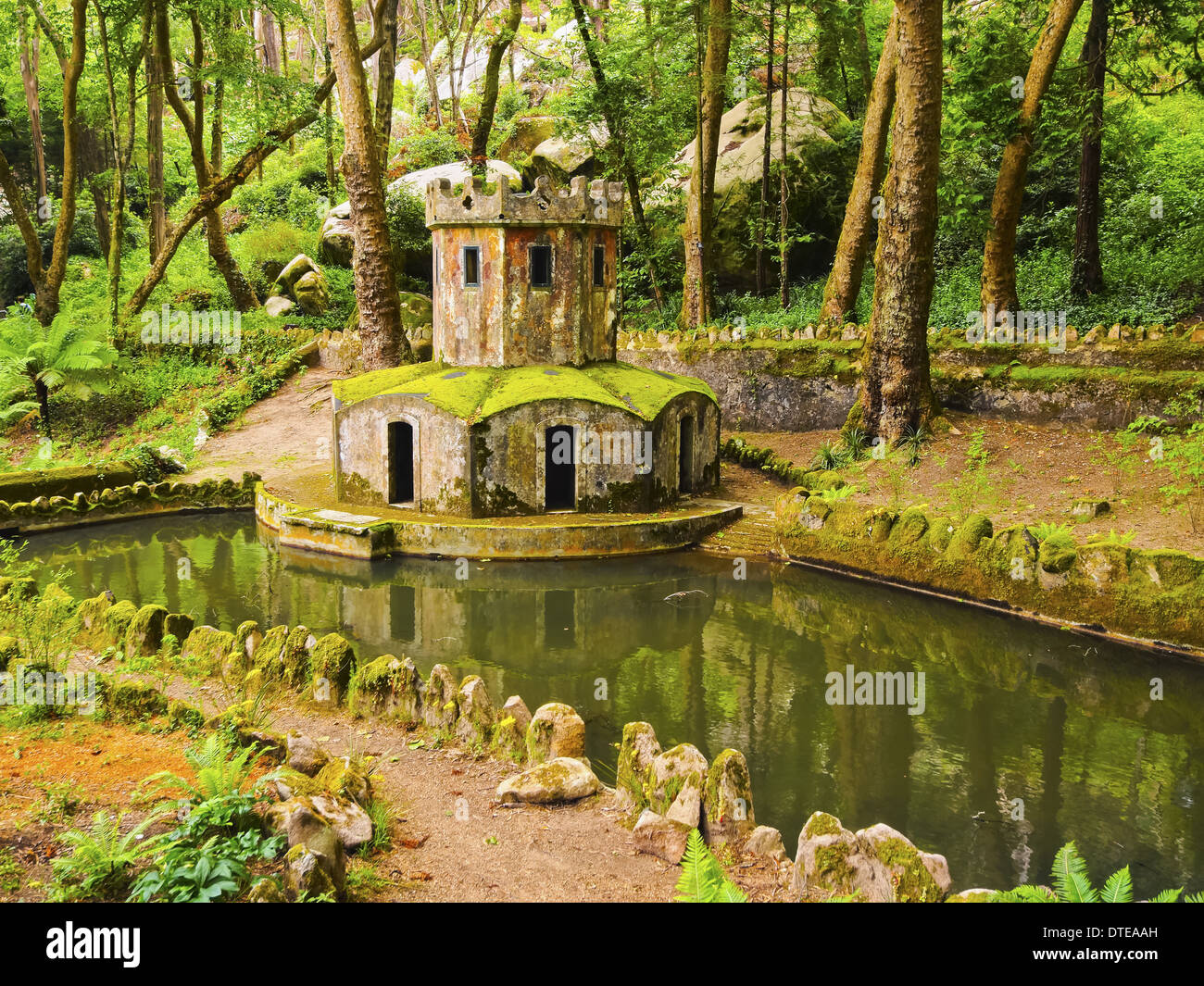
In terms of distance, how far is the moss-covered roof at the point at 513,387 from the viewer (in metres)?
18.1

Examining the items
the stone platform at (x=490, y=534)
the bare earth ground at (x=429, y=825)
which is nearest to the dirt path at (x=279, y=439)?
the stone platform at (x=490, y=534)

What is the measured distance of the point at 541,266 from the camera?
1962 centimetres

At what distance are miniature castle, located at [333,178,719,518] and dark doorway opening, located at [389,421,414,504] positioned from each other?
3 centimetres

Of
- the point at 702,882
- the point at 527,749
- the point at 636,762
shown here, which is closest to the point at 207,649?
the point at 527,749

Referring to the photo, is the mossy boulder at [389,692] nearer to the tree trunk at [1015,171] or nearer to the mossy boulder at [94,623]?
the mossy boulder at [94,623]

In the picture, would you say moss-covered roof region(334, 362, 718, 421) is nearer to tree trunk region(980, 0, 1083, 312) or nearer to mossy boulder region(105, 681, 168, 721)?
tree trunk region(980, 0, 1083, 312)

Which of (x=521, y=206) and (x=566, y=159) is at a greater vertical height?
(x=566, y=159)

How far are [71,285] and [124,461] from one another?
16.6 meters

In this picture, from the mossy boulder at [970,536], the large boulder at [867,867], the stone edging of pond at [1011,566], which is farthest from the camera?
the mossy boulder at [970,536]

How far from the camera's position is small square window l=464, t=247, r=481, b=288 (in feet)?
64.9

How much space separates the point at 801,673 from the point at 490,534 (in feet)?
22.1

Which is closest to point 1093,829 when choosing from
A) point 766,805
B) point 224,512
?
point 766,805

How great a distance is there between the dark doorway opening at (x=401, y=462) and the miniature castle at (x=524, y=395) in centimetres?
3

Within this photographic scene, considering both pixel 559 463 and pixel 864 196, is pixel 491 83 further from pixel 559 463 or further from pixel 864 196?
pixel 559 463
